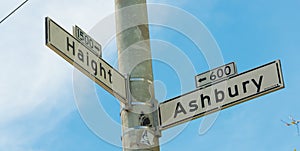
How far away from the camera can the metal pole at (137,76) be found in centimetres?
593

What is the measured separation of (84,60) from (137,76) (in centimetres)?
48

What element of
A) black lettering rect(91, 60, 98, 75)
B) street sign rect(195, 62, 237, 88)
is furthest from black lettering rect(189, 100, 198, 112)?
black lettering rect(91, 60, 98, 75)

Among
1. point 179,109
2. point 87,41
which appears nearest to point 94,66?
point 87,41

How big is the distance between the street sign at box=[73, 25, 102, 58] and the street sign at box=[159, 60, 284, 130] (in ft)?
2.33

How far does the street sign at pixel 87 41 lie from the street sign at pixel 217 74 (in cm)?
87

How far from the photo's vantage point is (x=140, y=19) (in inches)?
251

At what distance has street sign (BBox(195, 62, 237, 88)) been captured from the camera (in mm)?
6258

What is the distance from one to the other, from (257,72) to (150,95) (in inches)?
36.0

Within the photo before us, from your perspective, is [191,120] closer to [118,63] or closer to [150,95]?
[150,95]

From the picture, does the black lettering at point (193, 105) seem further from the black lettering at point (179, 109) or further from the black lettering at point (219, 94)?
the black lettering at point (219, 94)

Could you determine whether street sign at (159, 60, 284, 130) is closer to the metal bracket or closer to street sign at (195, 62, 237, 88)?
street sign at (195, 62, 237, 88)

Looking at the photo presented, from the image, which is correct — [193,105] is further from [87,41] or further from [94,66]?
[87,41]

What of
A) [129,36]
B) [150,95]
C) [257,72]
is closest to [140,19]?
[129,36]

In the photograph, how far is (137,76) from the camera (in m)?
6.17
